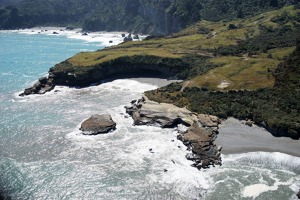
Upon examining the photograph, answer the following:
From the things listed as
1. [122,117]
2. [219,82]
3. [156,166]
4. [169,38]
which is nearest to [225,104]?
[219,82]

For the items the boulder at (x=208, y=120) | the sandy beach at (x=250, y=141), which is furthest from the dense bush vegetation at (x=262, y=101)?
the boulder at (x=208, y=120)

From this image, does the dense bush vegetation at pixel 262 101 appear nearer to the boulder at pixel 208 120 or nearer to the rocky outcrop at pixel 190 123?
the boulder at pixel 208 120

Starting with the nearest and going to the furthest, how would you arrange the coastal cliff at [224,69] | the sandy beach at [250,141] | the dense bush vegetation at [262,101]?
1. the sandy beach at [250,141]
2. the dense bush vegetation at [262,101]
3. the coastal cliff at [224,69]

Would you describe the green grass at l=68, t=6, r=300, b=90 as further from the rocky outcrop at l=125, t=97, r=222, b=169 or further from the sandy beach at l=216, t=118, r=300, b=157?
the sandy beach at l=216, t=118, r=300, b=157

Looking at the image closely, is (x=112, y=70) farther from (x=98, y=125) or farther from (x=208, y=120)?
(x=208, y=120)

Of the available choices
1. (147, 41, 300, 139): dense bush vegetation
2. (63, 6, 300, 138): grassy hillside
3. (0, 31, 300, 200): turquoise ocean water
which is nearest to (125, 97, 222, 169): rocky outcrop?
(0, 31, 300, 200): turquoise ocean water

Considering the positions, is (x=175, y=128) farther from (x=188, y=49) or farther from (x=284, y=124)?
(x=188, y=49)

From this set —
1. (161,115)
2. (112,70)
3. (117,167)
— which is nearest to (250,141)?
(161,115)
